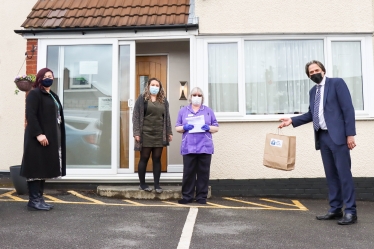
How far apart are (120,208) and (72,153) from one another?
6.76ft

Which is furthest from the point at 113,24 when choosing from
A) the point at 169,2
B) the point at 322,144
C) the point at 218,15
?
the point at 322,144

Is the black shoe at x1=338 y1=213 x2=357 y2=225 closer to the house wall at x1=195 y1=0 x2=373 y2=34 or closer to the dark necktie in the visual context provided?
the dark necktie

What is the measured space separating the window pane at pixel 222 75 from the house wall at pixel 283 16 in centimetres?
32

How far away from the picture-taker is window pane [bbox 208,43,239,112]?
267 inches

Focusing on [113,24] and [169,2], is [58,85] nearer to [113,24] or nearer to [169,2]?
[113,24]

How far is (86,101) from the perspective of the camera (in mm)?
6930

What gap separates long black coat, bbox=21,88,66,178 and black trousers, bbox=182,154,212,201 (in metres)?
1.84

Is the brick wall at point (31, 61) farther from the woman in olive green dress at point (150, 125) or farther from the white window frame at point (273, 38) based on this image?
the white window frame at point (273, 38)

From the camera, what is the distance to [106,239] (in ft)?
12.6

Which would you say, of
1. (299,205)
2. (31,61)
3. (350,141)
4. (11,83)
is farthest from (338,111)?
(11,83)

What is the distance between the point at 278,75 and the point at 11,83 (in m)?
5.96

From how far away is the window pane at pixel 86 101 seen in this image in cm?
685

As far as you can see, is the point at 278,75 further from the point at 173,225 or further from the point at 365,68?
the point at 173,225

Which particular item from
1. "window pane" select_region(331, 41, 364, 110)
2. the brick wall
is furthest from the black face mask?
the brick wall
